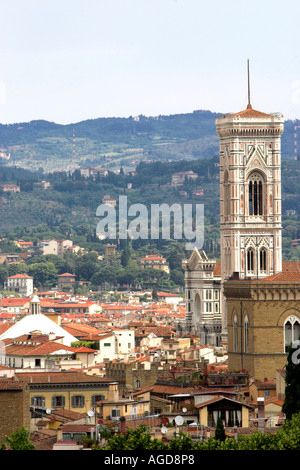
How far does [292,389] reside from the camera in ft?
164

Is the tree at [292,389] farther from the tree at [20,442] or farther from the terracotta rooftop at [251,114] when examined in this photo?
the terracotta rooftop at [251,114]

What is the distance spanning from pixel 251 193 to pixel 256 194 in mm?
269

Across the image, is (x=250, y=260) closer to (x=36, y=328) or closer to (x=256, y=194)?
(x=256, y=194)

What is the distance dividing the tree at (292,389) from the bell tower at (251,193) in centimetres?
4829

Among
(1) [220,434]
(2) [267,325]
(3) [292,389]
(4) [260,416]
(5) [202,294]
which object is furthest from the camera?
(5) [202,294]

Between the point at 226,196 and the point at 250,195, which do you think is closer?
the point at 250,195

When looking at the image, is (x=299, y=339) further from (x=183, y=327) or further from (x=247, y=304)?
(x=183, y=327)

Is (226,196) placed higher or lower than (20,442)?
higher

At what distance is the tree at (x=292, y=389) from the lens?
4875cm

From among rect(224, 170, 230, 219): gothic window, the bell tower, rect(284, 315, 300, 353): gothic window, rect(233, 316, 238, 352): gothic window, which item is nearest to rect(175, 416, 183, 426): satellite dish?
rect(284, 315, 300, 353): gothic window

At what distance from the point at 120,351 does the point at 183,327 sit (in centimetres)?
2421

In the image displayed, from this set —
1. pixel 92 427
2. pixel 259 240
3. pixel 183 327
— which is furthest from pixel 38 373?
pixel 183 327

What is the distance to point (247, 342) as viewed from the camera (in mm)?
65188

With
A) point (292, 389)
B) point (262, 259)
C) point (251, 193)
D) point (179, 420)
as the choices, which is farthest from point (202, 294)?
point (179, 420)
